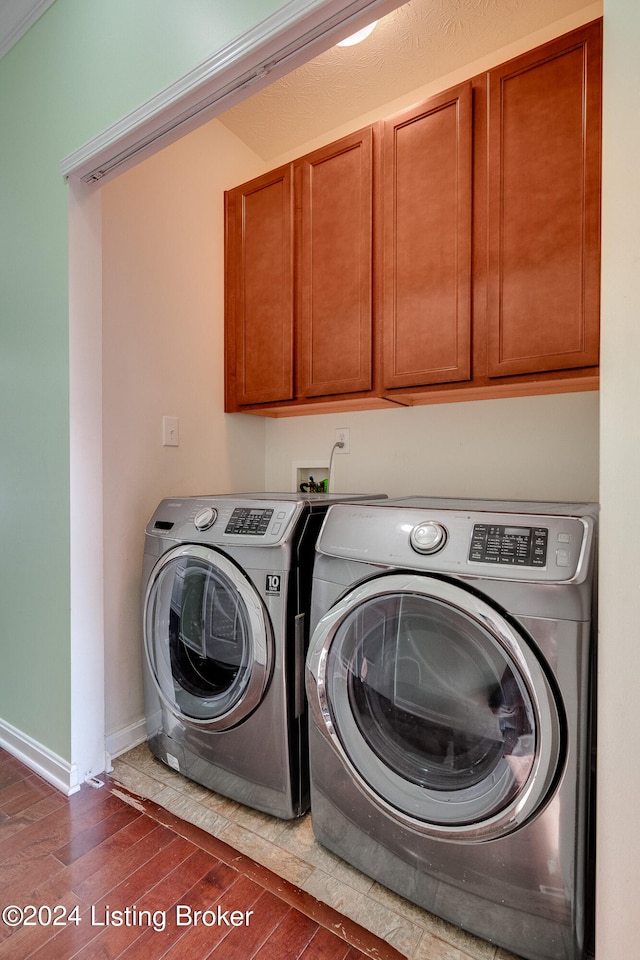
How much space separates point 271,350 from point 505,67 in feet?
4.01

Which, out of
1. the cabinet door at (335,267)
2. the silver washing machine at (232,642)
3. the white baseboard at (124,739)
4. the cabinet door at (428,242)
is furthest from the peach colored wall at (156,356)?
the cabinet door at (428,242)

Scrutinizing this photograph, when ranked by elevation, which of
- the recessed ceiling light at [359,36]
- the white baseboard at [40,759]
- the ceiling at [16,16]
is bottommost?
the white baseboard at [40,759]

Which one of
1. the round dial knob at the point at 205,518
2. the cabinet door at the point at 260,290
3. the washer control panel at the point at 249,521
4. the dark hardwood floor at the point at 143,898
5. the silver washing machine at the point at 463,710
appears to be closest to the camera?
the silver washing machine at the point at 463,710

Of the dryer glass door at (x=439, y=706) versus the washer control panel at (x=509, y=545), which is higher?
the washer control panel at (x=509, y=545)

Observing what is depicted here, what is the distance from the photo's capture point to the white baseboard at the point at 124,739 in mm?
1767

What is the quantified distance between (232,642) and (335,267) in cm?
145

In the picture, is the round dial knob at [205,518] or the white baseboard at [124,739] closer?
the round dial knob at [205,518]

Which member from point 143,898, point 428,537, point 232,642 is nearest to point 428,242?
point 428,537

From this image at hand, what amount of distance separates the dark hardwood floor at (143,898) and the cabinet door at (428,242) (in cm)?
157

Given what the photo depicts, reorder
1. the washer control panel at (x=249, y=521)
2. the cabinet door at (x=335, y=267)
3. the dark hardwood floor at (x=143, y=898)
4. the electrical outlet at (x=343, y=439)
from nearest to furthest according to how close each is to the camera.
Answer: the dark hardwood floor at (x=143, y=898), the washer control panel at (x=249, y=521), the cabinet door at (x=335, y=267), the electrical outlet at (x=343, y=439)

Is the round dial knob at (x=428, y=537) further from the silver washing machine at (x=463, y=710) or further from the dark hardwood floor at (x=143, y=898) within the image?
the dark hardwood floor at (x=143, y=898)

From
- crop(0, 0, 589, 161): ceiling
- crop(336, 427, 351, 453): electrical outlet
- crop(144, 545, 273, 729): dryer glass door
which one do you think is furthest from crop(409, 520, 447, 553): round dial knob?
crop(0, 0, 589, 161): ceiling

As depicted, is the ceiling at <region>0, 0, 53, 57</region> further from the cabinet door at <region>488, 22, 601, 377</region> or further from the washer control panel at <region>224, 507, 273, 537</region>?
the washer control panel at <region>224, 507, 273, 537</region>

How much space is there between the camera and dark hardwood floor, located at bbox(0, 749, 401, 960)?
1.08m
